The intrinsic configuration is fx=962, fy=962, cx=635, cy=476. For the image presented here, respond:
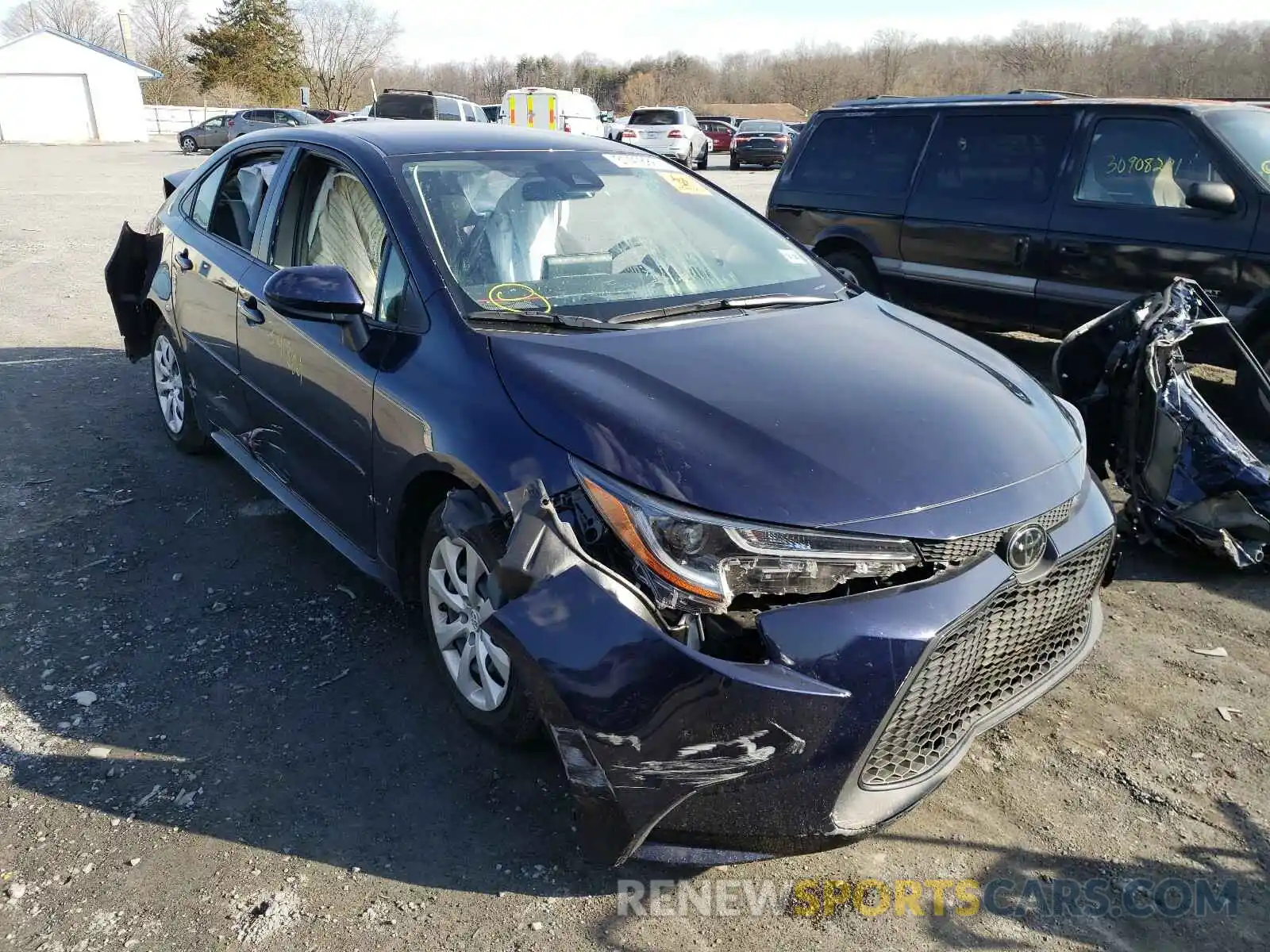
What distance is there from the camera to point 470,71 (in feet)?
320

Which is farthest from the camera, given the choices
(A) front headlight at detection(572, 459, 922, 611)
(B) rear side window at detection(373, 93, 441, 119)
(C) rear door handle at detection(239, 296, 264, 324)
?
(B) rear side window at detection(373, 93, 441, 119)

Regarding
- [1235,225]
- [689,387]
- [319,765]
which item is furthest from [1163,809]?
[1235,225]

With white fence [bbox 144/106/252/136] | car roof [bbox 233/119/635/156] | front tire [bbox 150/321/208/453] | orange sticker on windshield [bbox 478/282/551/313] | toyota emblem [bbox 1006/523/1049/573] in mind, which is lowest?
white fence [bbox 144/106/252/136]

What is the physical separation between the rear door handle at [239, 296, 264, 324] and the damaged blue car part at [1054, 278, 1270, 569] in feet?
11.4

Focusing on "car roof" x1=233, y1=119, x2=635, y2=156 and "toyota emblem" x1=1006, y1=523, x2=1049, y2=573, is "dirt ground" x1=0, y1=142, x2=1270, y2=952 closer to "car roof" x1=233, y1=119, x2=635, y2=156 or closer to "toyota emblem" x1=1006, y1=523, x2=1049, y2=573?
"toyota emblem" x1=1006, y1=523, x2=1049, y2=573

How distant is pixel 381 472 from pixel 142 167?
28502 mm

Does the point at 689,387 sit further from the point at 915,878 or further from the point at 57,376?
the point at 57,376

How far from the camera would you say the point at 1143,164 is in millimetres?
6062

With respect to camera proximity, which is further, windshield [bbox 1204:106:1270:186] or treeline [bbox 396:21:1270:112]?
treeline [bbox 396:21:1270:112]

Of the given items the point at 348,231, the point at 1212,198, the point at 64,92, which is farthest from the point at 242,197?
the point at 64,92

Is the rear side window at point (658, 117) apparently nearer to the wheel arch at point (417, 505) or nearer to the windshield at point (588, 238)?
the windshield at point (588, 238)

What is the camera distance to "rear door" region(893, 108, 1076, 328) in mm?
6434

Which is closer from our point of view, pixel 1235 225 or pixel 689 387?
pixel 689 387

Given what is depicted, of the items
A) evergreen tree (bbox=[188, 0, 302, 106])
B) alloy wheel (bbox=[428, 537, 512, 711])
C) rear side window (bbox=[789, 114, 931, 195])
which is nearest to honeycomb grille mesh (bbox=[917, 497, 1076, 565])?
alloy wheel (bbox=[428, 537, 512, 711])
